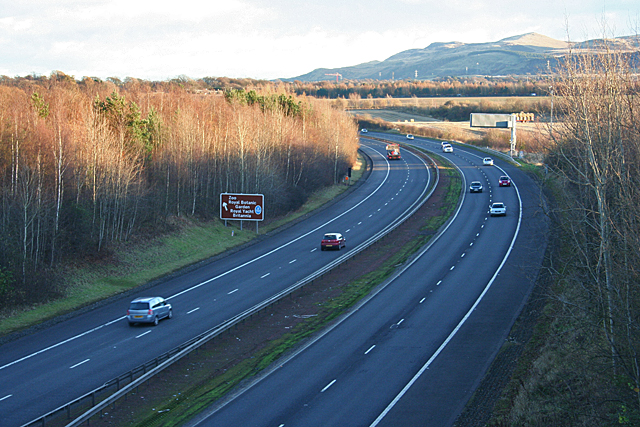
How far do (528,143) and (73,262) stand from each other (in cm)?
9130

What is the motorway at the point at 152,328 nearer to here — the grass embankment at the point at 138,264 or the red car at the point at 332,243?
the red car at the point at 332,243

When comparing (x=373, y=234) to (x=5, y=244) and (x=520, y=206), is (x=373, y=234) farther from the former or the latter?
(x=5, y=244)

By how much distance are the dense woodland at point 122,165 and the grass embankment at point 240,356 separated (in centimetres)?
1263

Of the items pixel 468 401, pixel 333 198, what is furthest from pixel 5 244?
pixel 333 198

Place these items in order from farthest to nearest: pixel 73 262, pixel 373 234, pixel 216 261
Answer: pixel 373 234 < pixel 216 261 < pixel 73 262

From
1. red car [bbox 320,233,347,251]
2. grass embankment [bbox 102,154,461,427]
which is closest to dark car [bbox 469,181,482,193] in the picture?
grass embankment [bbox 102,154,461,427]

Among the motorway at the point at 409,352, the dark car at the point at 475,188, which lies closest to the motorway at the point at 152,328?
the motorway at the point at 409,352

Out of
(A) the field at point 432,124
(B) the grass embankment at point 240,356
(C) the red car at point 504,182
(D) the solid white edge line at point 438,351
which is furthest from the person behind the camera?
(A) the field at point 432,124

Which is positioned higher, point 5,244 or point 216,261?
point 5,244

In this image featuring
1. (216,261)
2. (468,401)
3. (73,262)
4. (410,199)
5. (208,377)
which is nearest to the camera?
(468,401)

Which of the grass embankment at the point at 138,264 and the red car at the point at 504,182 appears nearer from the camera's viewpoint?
the grass embankment at the point at 138,264

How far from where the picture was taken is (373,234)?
51.2 m

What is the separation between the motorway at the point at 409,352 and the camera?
19016 mm

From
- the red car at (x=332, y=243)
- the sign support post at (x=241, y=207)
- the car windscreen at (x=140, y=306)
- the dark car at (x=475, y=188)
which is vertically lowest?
the red car at (x=332, y=243)
